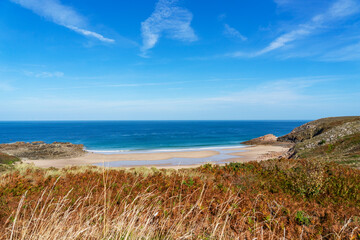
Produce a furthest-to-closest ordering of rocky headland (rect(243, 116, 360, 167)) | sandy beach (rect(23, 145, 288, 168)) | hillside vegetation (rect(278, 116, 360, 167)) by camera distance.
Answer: sandy beach (rect(23, 145, 288, 168)), hillside vegetation (rect(278, 116, 360, 167)), rocky headland (rect(243, 116, 360, 167))

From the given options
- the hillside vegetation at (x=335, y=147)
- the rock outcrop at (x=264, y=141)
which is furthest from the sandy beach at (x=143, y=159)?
the rock outcrop at (x=264, y=141)

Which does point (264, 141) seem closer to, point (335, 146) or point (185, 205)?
point (335, 146)

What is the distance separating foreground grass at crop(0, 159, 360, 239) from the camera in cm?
377

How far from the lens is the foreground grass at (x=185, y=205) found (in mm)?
3770

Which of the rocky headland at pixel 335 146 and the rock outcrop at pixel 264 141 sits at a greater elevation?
the rocky headland at pixel 335 146

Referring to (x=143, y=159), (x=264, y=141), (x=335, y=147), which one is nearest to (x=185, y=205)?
(x=335, y=147)

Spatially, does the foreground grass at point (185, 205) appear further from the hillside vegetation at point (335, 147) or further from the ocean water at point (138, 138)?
the ocean water at point (138, 138)

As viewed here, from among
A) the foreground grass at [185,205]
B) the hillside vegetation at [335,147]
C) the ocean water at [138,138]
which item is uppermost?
the foreground grass at [185,205]

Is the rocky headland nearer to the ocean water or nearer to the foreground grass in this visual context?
the foreground grass

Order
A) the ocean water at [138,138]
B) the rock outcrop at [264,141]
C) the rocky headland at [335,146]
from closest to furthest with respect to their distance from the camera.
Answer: the rocky headland at [335,146]
the ocean water at [138,138]
the rock outcrop at [264,141]

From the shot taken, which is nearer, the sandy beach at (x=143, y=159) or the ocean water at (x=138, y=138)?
the sandy beach at (x=143, y=159)

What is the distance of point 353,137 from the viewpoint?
906 inches

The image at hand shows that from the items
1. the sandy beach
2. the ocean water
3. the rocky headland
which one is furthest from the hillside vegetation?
the ocean water

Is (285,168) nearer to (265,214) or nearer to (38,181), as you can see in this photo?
(265,214)
